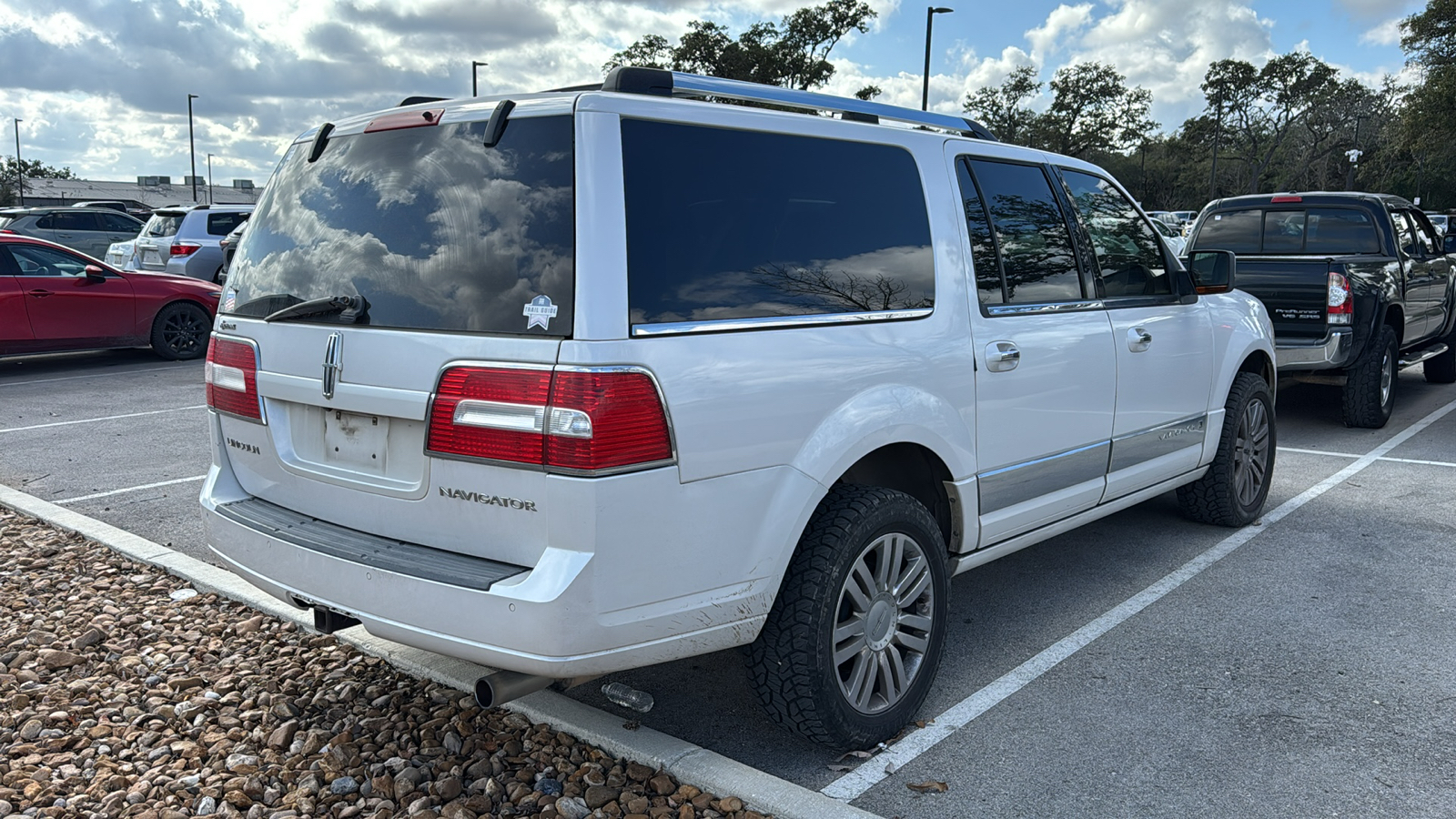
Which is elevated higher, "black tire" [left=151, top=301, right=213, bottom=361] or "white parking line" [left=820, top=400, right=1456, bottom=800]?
"black tire" [left=151, top=301, right=213, bottom=361]

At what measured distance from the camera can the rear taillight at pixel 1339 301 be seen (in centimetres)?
833

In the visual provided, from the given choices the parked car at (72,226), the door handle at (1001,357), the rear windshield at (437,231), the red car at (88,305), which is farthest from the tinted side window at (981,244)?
the parked car at (72,226)

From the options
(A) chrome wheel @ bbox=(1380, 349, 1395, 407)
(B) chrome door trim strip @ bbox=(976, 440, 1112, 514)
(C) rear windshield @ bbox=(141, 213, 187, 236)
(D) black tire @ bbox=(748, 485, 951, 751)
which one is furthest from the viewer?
(C) rear windshield @ bbox=(141, 213, 187, 236)

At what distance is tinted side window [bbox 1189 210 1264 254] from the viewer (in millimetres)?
9570

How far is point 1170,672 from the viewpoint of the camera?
13.1 ft

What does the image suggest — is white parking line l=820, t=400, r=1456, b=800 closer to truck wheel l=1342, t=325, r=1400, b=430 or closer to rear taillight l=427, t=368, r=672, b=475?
rear taillight l=427, t=368, r=672, b=475

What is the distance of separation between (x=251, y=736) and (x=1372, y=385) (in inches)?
339

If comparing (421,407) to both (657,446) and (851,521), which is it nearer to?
(657,446)

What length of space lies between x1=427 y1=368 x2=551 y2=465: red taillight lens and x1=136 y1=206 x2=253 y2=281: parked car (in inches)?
610

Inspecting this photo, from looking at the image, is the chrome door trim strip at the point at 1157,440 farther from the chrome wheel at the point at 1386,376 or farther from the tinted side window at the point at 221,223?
the tinted side window at the point at 221,223

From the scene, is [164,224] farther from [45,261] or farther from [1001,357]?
[1001,357]

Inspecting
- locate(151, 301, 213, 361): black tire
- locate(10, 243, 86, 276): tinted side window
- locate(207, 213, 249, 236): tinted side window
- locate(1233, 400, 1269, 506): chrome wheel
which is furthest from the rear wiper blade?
locate(207, 213, 249, 236): tinted side window

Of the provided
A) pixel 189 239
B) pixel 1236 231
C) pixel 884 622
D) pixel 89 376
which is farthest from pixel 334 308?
pixel 189 239

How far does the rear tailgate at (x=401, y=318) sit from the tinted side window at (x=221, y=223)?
15.8 meters
